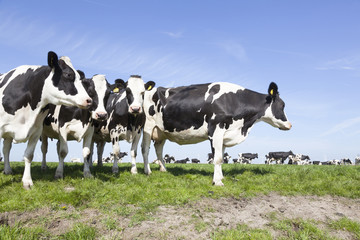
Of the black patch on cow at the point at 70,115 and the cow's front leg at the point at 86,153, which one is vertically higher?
the black patch on cow at the point at 70,115

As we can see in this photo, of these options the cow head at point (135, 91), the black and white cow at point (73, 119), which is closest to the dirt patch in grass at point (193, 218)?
the black and white cow at point (73, 119)

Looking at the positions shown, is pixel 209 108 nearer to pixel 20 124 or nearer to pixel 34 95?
pixel 34 95

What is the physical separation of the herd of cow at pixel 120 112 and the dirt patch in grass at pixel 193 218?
2.15m

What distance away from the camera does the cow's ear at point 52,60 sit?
723cm

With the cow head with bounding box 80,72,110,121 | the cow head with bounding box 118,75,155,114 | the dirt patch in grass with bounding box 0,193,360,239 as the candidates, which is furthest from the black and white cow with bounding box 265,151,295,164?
the cow head with bounding box 80,72,110,121

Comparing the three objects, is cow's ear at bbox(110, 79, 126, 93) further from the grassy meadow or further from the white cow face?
the grassy meadow

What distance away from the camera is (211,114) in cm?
953

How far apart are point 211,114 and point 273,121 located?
8.30ft

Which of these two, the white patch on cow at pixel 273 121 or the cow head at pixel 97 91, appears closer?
the cow head at pixel 97 91

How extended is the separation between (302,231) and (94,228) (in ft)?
12.1

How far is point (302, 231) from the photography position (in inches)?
219

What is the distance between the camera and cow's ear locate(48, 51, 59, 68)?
23.7 ft

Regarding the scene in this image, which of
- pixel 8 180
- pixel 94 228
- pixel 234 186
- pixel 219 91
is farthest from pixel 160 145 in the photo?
pixel 94 228

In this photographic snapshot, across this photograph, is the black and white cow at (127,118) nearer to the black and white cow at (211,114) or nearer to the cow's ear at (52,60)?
the black and white cow at (211,114)
